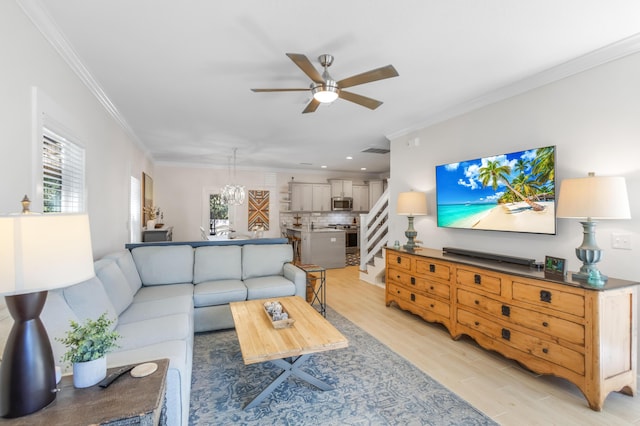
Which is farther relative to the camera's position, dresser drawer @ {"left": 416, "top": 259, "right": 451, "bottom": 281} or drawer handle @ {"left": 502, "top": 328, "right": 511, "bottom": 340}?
dresser drawer @ {"left": 416, "top": 259, "right": 451, "bottom": 281}

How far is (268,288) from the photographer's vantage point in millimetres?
3564

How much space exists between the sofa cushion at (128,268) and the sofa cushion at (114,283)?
143 millimetres

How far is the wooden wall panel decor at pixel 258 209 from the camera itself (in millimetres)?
8477

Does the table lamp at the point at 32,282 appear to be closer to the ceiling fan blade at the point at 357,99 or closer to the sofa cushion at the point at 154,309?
the sofa cushion at the point at 154,309

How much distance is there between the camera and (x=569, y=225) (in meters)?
2.68

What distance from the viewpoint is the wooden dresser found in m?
2.08

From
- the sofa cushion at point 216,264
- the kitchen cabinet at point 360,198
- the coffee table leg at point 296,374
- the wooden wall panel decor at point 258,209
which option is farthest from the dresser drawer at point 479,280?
the kitchen cabinet at point 360,198

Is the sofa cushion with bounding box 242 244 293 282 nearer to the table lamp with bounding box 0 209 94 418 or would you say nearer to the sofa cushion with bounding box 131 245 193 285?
the sofa cushion with bounding box 131 245 193 285

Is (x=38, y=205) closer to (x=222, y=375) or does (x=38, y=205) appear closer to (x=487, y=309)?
(x=222, y=375)

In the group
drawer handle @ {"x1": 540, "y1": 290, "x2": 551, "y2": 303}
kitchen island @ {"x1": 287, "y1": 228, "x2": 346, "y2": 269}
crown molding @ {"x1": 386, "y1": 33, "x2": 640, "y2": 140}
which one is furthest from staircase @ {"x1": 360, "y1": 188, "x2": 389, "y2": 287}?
drawer handle @ {"x1": 540, "y1": 290, "x2": 551, "y2": 303}

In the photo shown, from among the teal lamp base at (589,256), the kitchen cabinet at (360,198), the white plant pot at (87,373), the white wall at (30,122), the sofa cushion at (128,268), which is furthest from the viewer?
the kitchen cabinet at (360,198)

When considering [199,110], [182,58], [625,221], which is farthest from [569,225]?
[199,110]

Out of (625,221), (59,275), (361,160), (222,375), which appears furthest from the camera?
(361,160)

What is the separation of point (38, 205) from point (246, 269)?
2.33 metres
